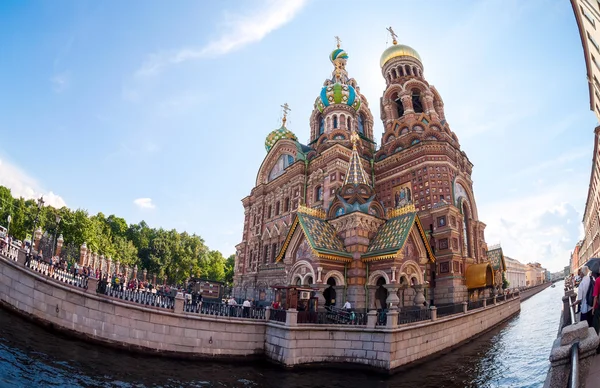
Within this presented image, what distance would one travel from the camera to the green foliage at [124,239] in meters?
42.9

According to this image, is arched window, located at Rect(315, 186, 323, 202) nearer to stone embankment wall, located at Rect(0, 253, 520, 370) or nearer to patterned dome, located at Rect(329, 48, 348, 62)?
stone embankment wall, located at Rect(0, 253, 520, 370)

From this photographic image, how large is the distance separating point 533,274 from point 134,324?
12003 centimetres

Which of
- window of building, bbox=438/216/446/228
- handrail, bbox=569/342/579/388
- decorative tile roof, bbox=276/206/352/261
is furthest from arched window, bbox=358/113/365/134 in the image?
handrail, bbox=569/342/579/388

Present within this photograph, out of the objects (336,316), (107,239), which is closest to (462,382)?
(336,316)

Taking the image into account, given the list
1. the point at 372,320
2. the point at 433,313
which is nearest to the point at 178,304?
the point at 372,320

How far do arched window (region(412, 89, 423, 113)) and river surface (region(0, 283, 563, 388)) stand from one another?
76.1 ft

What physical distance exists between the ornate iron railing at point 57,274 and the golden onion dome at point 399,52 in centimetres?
3199

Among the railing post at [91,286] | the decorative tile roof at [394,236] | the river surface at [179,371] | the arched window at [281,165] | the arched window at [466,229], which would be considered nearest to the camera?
the river surface at [179,371]

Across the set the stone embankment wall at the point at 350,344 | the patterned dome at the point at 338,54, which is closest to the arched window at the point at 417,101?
the patterned dome at the point at 338,54

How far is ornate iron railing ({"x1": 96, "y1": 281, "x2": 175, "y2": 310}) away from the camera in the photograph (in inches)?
495

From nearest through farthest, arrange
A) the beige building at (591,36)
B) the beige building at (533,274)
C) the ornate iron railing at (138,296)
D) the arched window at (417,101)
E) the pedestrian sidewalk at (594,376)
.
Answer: the pedestrian sidewalk at (594,376)
the ornate iron railing at (138,296)
the beige building at (591,36)
the arched window at (417,101)
the beige building at (533,274)

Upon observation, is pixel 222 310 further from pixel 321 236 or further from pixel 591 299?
pixel 591 299

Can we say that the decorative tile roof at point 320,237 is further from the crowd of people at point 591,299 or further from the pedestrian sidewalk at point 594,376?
the pedestrian sidewalk at point 594,376

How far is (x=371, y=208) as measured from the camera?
62.6 feet
